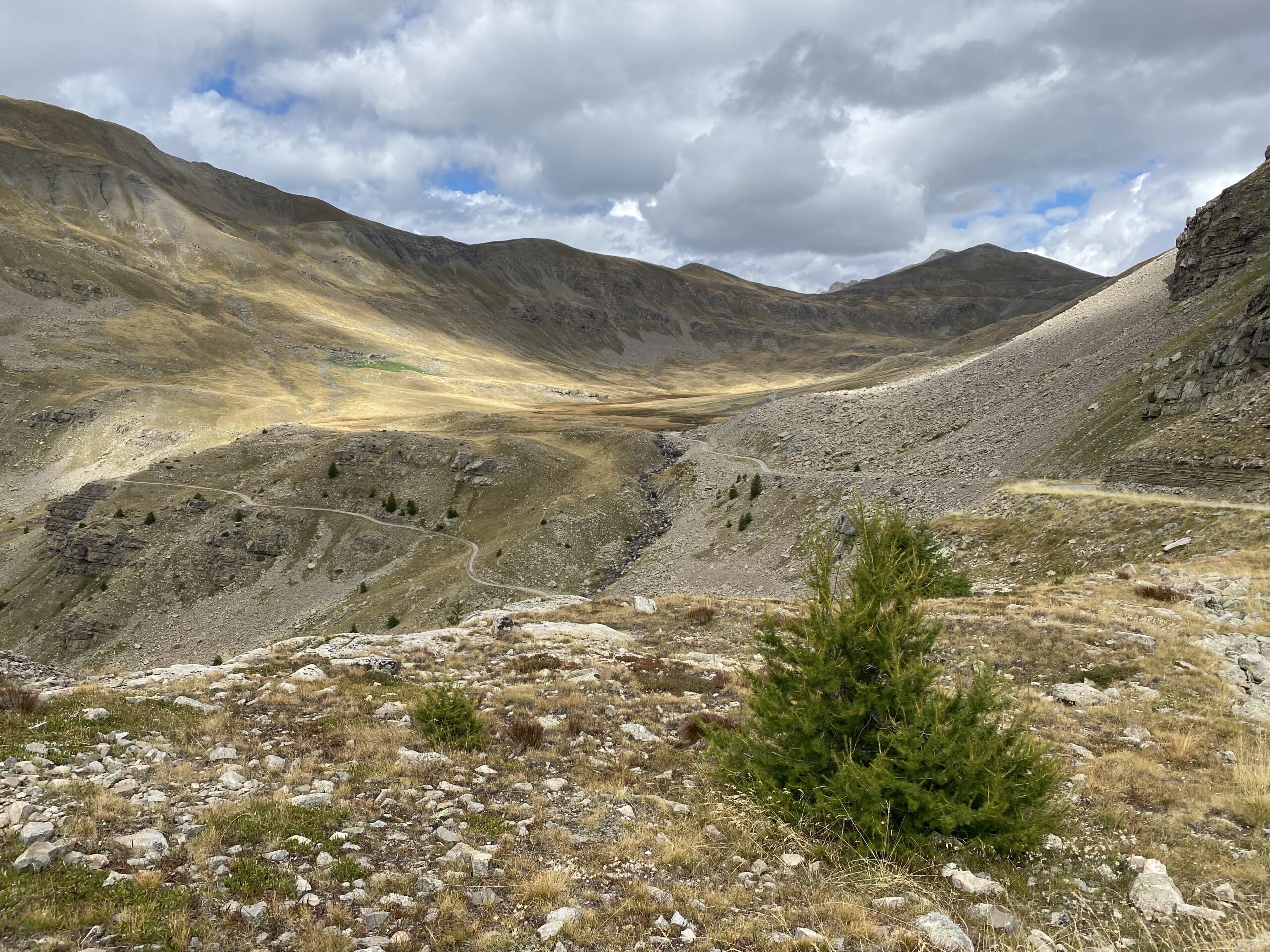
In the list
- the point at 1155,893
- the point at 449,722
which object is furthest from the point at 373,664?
the point at 1155,893

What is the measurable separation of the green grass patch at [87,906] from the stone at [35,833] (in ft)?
0.68

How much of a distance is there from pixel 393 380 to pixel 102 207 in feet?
439

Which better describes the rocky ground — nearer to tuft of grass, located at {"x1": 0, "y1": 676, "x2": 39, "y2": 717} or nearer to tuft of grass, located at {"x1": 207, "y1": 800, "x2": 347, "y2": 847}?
tuft of grass, located at {"x1": 207, "y1": 800, "x2": 347, "y2": 847}

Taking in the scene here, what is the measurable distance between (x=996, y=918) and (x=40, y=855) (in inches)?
391

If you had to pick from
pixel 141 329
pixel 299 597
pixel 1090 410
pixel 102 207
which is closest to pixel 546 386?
pixel 141 329

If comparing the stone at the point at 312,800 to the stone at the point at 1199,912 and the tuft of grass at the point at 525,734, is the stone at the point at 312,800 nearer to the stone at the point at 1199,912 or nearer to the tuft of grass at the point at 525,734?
the tuft of grass at the point at 525,734

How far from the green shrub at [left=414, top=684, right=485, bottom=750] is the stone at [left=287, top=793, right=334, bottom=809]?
2.62 m

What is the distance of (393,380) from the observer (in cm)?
14562

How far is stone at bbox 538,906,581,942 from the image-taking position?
6301 millimetres

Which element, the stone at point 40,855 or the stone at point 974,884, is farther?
the stone at point 974,884

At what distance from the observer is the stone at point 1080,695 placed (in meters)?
13.2

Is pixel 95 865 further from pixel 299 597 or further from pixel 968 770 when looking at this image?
pixel 299 597

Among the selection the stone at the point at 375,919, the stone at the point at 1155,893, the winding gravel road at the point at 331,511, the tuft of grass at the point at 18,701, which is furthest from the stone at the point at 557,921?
the winding gravel road at the point at 331,511

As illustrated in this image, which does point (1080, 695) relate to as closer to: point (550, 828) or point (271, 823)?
point (550, 828)
